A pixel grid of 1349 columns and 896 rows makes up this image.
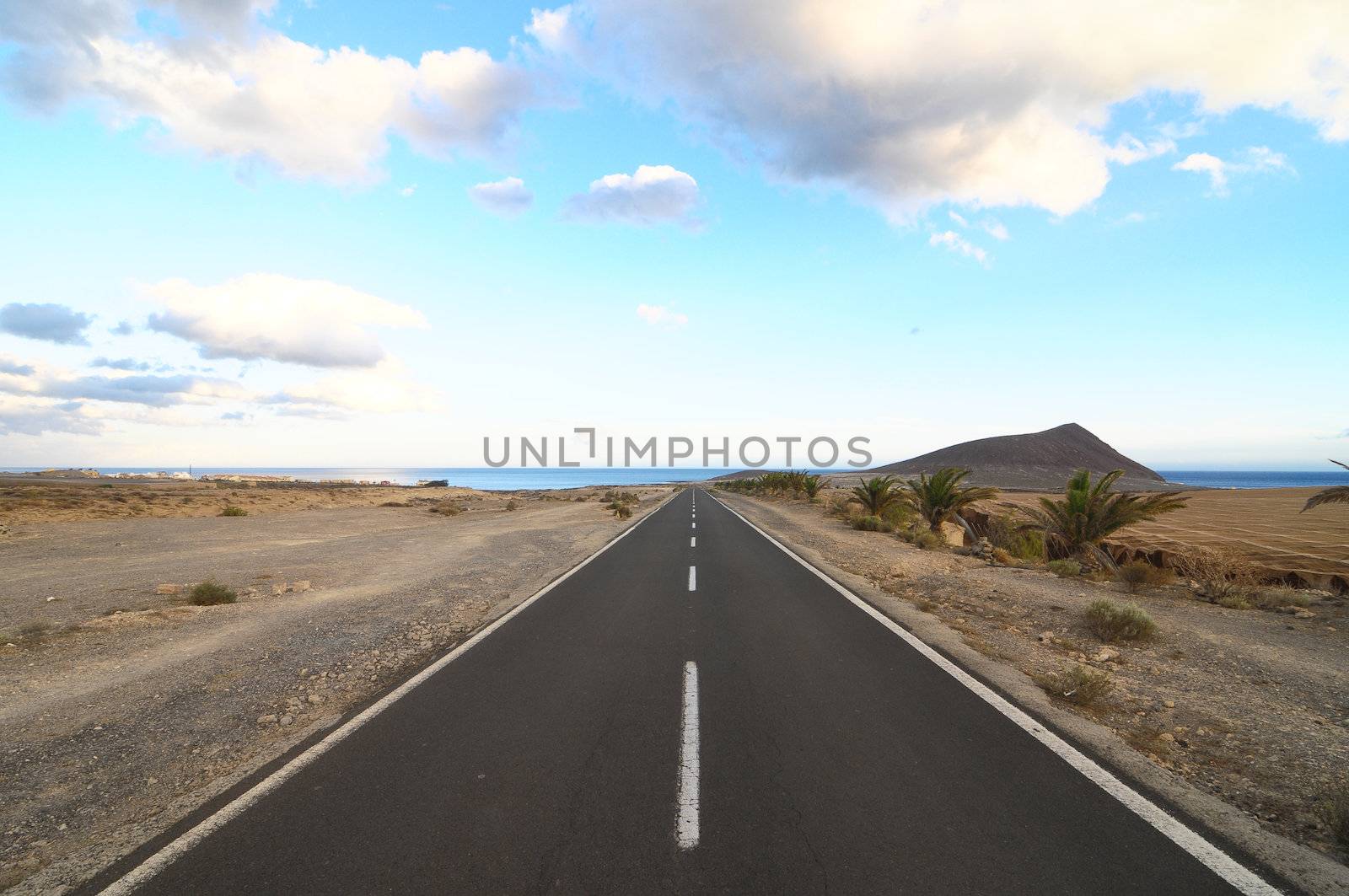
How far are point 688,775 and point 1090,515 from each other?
1386 cm

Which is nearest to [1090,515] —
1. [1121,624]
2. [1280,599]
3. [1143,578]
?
[1143,578]

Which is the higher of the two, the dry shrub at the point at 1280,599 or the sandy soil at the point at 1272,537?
the sandy soil at the point at 1272,537

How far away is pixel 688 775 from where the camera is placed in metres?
4.05

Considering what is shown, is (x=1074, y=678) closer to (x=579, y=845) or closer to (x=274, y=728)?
(x=579, y=845)

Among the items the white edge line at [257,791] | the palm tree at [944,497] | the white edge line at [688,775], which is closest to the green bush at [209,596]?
the white edge line at [257,791]

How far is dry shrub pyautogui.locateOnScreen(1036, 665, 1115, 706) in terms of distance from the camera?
556 centimetres

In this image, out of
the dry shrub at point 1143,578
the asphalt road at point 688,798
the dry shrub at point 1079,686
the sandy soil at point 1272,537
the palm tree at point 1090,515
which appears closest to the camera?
the asphalt road at point 688,798

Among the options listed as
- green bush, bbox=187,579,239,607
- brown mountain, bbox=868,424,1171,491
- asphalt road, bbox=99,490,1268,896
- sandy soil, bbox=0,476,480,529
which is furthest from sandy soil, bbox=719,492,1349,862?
brown mountain, bbox=868,424,1171,491

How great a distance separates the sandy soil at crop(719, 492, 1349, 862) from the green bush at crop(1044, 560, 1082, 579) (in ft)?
0.75

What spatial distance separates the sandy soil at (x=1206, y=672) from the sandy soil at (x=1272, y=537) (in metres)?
2.84

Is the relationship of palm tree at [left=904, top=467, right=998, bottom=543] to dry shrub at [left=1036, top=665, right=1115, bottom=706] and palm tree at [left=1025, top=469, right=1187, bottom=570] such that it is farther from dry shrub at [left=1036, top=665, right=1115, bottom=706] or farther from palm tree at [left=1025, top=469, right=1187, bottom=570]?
dry shrub at [left=1036, top=665, right=1115, bottom=706]

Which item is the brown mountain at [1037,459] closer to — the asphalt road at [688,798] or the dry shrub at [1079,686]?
the dry shrub at [1079,686]

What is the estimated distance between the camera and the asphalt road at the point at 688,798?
3.08 meters

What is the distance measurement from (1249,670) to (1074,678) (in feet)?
7.04
